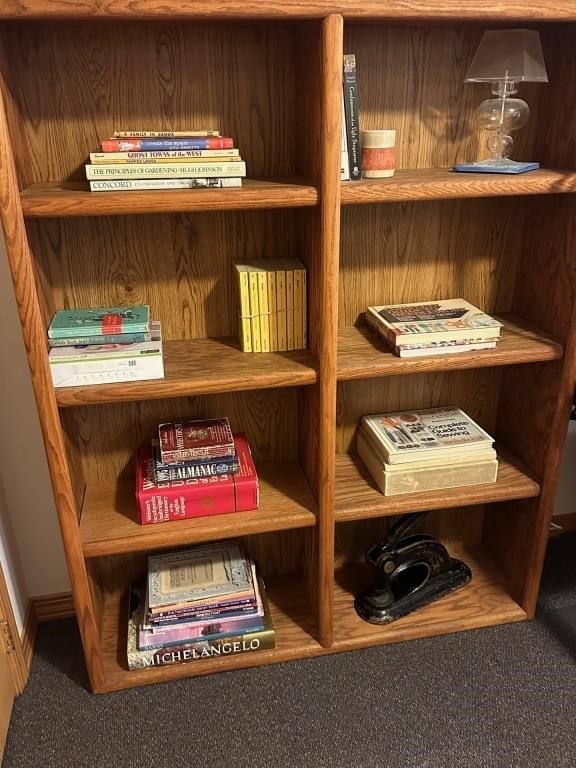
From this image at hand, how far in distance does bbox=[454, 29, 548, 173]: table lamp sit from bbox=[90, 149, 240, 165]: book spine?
1.84 ft

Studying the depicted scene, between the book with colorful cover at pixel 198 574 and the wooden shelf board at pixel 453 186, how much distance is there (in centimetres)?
103

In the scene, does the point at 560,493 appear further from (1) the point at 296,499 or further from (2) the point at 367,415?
(1) the point at 296,499

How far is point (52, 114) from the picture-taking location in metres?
1.37

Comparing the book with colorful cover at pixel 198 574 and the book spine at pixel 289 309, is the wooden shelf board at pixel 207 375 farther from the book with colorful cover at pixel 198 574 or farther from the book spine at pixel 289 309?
the book with colorful cover at pixel 198 574

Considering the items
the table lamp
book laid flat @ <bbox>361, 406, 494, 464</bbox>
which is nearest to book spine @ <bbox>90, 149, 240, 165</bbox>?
the table lamp

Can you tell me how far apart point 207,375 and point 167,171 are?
0.43m

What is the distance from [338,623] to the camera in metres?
1.80

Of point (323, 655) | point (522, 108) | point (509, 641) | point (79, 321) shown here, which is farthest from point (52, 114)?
point (509, 641)

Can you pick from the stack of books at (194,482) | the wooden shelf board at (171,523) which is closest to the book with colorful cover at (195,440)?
the stack of books at (194,482)

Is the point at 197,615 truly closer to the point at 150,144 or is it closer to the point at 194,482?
the point at 194,482

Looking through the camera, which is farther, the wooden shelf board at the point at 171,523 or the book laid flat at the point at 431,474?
the book laid flat at the point at 431,474

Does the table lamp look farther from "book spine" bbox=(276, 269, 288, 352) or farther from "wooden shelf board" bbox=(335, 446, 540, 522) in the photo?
"wooden shelf board" bbox=(335, 446, 540, 522)

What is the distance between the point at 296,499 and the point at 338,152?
837 mm

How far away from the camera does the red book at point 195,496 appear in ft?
5.00
